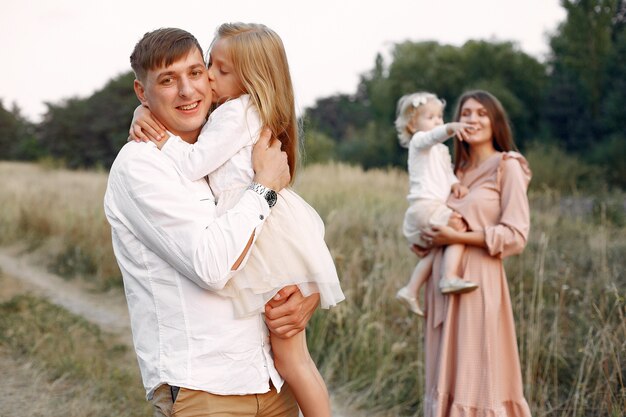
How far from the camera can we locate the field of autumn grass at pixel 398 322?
4.54 meters

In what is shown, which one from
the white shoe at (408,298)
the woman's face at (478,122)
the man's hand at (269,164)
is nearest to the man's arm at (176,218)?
the man's hand at (269,164)

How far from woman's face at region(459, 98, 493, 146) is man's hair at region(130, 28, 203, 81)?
8.10 ft

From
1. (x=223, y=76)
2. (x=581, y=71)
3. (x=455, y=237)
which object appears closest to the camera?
(x=223, y=76)

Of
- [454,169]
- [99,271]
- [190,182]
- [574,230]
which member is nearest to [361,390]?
[454,169]

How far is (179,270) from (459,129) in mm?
2555

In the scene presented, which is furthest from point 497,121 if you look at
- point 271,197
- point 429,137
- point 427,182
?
point 271,197

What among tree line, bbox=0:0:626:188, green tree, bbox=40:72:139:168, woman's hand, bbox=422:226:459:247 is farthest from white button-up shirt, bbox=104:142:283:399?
green tree, bbox=40:72:139:168

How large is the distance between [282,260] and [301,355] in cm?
34

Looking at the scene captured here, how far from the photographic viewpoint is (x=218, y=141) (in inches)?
86.6

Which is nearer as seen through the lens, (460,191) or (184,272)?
(184,272)

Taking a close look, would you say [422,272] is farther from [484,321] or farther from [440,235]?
[484,321]

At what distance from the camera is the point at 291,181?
248 centimetres

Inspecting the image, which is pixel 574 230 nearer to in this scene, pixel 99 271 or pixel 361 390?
pixel 361 390

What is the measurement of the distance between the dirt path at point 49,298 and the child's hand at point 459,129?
A: 2.22 m
